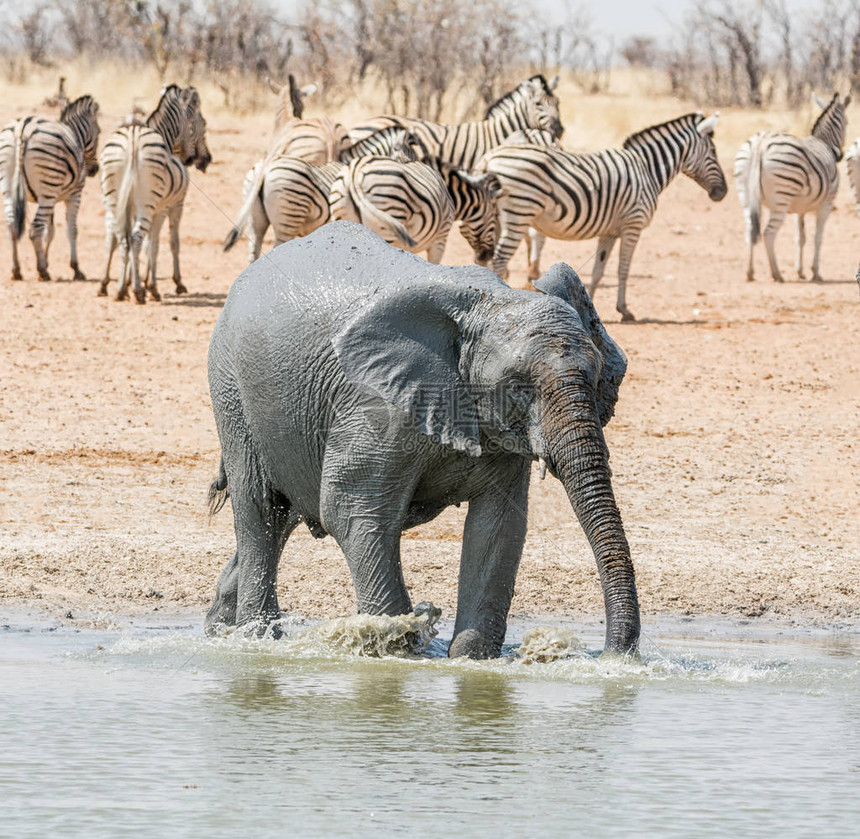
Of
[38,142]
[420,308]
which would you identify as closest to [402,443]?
[420,308]

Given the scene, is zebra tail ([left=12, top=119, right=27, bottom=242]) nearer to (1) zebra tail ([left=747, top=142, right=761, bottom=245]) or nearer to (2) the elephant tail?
(1) zebra tail ([left=747, top=142, right=761, bottom=245])

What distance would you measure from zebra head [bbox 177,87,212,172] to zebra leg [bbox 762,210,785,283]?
6181 millimetres

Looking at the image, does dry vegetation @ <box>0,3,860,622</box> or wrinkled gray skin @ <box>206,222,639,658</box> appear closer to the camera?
wrinkled gray skin @ <box>206,222,639,658</box>

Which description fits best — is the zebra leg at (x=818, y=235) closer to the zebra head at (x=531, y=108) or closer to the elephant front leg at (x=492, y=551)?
the zebra head at (x=531, y=108)

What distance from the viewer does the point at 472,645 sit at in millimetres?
6195

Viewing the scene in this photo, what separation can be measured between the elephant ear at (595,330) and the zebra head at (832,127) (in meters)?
14.7

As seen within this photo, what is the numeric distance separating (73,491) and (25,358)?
3.88 m

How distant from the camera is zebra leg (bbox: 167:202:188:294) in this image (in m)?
16.7

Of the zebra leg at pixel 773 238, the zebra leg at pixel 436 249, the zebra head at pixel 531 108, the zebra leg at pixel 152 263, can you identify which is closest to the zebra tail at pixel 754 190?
the zebra leg at pixel 773 238

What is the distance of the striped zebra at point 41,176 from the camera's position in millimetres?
17109

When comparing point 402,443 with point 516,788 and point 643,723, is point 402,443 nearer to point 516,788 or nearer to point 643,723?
point 643,723

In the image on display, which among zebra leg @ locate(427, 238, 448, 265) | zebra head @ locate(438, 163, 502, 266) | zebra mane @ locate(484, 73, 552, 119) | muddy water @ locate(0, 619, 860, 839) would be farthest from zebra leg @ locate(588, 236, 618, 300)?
muddy water @ locate(0, 619, 860, 839)

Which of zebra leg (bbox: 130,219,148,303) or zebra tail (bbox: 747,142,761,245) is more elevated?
zebra tail (bbox: 747,142,761,245)

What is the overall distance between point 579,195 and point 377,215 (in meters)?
2.54
